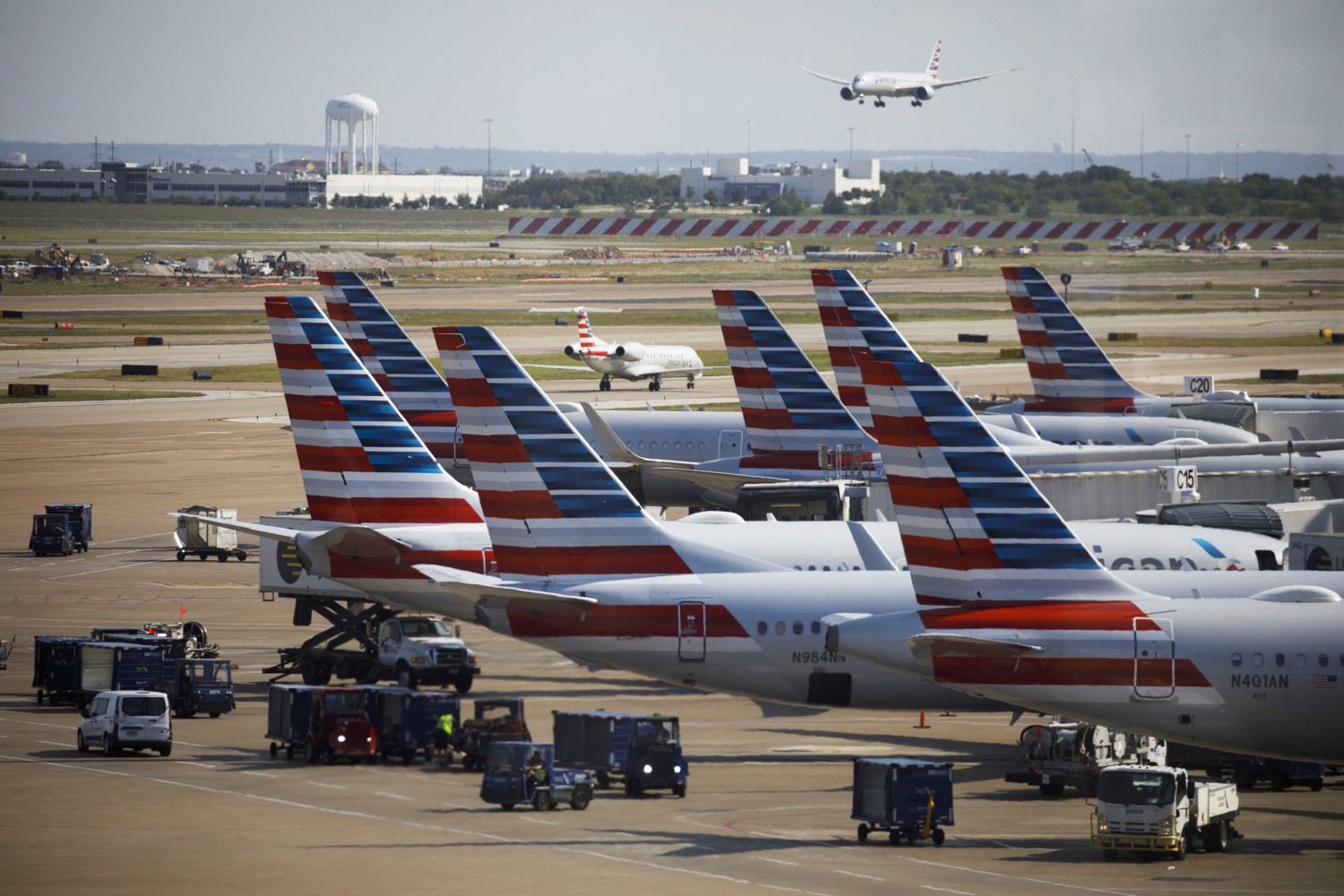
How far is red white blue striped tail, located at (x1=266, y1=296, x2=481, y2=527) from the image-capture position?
43.8 metres

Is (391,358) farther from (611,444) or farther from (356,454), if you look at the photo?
(356,454)

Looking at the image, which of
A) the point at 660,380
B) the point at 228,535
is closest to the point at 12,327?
the point at 660,380

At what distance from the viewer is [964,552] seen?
101ft

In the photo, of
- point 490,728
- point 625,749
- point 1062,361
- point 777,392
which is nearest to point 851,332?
point 777,392

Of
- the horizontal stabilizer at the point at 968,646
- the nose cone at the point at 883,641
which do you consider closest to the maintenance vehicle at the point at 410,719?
the nose cone at the point at 883,641

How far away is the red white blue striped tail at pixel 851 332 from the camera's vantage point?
105 feet

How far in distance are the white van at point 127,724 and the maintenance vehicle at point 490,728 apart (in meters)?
6.66

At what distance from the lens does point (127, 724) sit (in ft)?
121

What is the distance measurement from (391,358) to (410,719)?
25.1m

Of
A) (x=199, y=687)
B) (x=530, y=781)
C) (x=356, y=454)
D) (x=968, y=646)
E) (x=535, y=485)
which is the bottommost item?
(x=530, y=781)

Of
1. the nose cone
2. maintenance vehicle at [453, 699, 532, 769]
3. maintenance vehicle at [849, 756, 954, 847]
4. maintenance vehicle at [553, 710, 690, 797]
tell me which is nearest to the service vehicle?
maintenance vehicle at [453, 699, 532, 769]

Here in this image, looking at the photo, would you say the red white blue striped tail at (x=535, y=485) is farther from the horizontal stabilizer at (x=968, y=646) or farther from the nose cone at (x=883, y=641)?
the horizontal stabilizer at (x=968, y=646)

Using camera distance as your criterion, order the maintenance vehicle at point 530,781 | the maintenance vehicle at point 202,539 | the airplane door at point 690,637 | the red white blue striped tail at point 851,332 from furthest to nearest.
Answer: the maintenance vehicle at point 202,539 → the airplane door at point 690,637 → the maintenance vehicle at point 530,781 → the red white blue striped tail at point 851,332

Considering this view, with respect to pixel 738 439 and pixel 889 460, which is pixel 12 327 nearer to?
pixel 738 439
